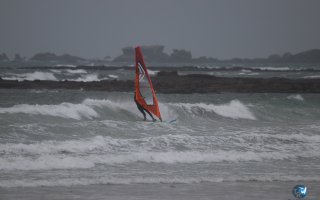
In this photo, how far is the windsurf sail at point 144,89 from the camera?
1906cm

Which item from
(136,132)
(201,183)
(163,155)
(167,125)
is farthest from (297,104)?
(201,183)

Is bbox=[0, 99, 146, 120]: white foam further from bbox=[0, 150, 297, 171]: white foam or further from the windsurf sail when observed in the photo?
bbox=[0, 150, 297, 171]: white foam

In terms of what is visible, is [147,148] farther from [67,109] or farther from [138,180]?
[67,109]

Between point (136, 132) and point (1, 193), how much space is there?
21.6ft

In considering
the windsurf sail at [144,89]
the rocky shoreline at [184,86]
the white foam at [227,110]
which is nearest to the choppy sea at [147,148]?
the white foam at [227,110]

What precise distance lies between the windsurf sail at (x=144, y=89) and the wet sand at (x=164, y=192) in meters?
9.15

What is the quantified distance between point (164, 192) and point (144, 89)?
34.0 ft

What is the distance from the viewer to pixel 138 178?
10.2m

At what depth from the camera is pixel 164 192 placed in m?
9.27

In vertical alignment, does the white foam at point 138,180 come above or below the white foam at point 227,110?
above

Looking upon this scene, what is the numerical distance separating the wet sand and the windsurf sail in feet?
30.0

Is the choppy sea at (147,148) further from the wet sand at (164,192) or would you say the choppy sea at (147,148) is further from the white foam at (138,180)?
the wet sand at (164,192)

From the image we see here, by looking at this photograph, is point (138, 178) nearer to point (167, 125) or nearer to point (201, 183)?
point (201, 183)

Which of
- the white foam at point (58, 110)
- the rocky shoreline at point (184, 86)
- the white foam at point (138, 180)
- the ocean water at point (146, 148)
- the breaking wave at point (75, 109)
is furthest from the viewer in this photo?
the rocky shoreline at point (184, 86)
